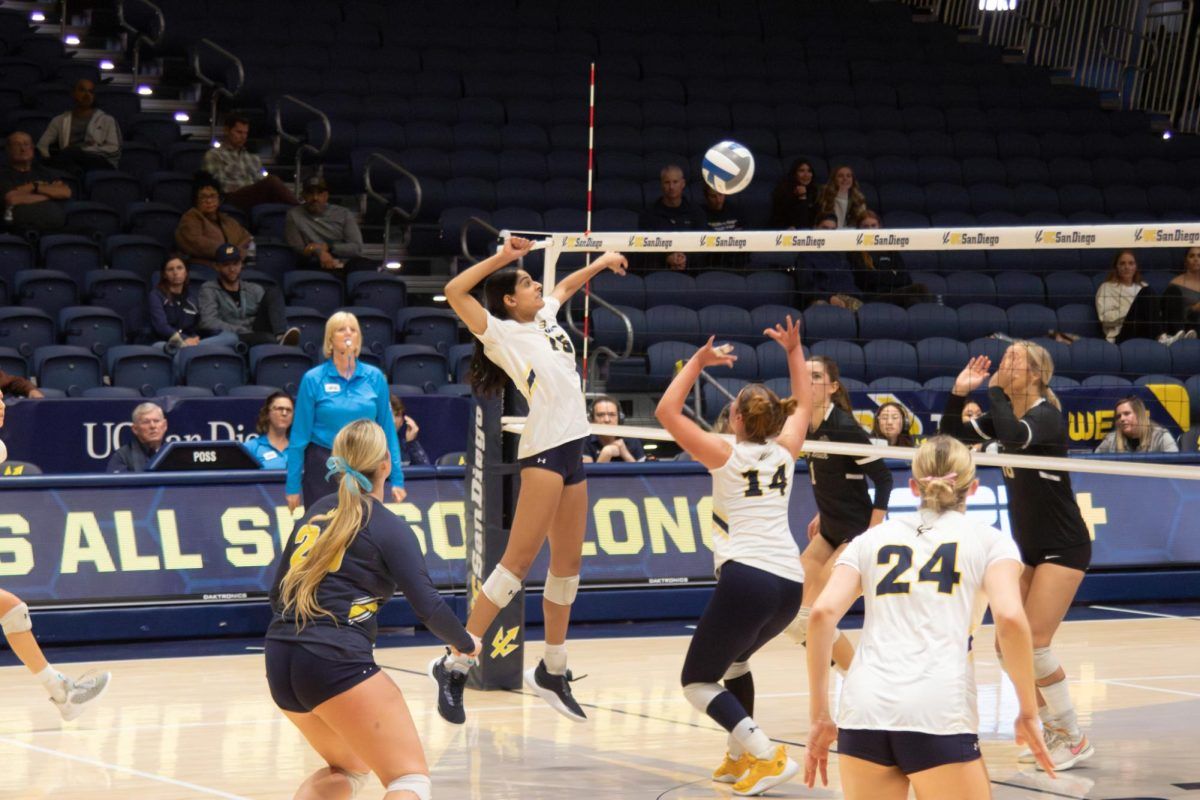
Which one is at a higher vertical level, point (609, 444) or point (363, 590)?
point (363, 590)

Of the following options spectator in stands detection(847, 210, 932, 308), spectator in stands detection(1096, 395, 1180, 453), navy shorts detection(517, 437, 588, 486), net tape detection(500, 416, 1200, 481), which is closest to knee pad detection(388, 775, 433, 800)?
net tape detection(500, 416, 1200, 481)

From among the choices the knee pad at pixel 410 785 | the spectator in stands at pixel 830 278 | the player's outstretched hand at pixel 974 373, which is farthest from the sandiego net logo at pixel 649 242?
the spectator in stands at pixel 830 278

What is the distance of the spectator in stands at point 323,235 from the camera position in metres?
14.2

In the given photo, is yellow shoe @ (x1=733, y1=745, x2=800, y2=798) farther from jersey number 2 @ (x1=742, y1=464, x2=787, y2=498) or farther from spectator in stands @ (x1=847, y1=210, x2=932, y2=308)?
spectator in stands @ (x1=847, y1=210, x2=932, y2=308)

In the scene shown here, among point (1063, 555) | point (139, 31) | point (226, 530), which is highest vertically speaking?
point (139, 31)

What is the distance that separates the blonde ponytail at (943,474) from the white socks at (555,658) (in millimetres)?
2760

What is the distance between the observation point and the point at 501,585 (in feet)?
23.0

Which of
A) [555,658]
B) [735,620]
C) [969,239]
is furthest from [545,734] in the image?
[969,239]

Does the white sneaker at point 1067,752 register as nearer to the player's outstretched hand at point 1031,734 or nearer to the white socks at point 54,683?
the player's outstretched hand at point 1031,734

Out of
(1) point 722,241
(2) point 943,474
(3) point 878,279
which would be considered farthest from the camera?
(3) point 878,279

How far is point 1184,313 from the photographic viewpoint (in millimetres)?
13086

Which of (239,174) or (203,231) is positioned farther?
(239,174)

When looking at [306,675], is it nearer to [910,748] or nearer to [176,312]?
[910,748]

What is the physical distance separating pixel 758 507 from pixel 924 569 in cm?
181
